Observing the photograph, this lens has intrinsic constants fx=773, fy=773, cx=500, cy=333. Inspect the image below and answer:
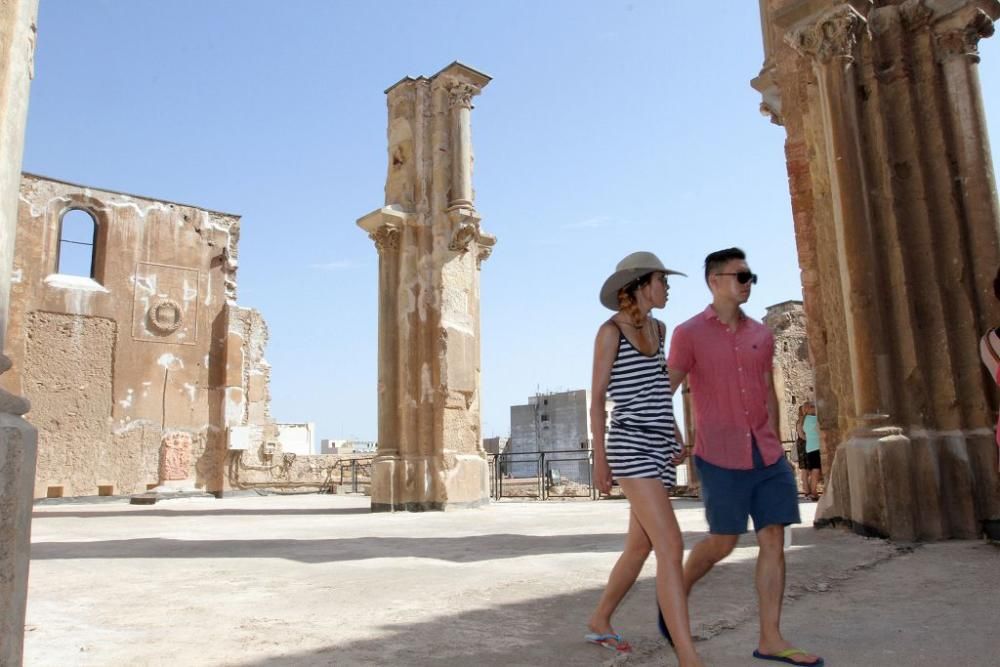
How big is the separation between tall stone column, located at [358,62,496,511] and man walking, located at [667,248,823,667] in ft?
26.1

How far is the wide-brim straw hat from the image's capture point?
Answer: 2902 millimetres

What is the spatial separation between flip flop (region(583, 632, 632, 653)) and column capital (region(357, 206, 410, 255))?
355 inches

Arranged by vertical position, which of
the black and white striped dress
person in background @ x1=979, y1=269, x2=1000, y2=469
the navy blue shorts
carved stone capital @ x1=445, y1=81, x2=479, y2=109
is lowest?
the navy blue shorts

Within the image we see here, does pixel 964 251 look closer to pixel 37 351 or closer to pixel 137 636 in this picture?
pixel 137 636

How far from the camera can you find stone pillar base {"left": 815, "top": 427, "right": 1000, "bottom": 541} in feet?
18.3

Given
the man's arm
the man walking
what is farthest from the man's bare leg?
the man's arm

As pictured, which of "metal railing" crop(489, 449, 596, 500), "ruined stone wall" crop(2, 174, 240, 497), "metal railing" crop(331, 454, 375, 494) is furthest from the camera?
"metal railing" crop(331, 454, 375, 494)

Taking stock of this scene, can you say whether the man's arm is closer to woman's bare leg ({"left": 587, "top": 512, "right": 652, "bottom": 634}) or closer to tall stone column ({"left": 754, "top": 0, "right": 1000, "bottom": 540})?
woman's bare leg ({"left": 587, "top": 512, "right": 652, "bottom": 634})

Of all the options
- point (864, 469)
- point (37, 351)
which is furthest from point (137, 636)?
point (37, 351)

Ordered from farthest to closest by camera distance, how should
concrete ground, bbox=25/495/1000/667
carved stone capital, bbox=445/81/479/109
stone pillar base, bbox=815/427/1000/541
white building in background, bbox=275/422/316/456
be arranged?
white building in background, bbox=275/422/316/456 → carved stone capital, bbox=445/81/479/109 → stone pillar base, bbox=815/427/1000/541 → concrete ground, bbox=25/495/1000/667

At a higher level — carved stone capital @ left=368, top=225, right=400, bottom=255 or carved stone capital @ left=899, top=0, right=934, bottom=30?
carved stone capital @ left=899, top=0, right=934, bottom=30

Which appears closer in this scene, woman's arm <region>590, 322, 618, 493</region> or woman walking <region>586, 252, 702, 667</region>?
woman walking <region>586, 252, 702, 667</region>

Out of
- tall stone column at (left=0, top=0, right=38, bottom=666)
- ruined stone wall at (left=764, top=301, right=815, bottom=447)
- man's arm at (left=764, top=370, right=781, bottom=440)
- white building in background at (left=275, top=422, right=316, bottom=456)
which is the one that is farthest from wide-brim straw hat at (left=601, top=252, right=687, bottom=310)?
white building in background at (left=275, top=422, right=316, bottom=456)

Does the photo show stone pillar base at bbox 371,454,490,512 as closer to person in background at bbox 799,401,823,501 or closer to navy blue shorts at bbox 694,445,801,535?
person in background at bbox 799,401,823,501
